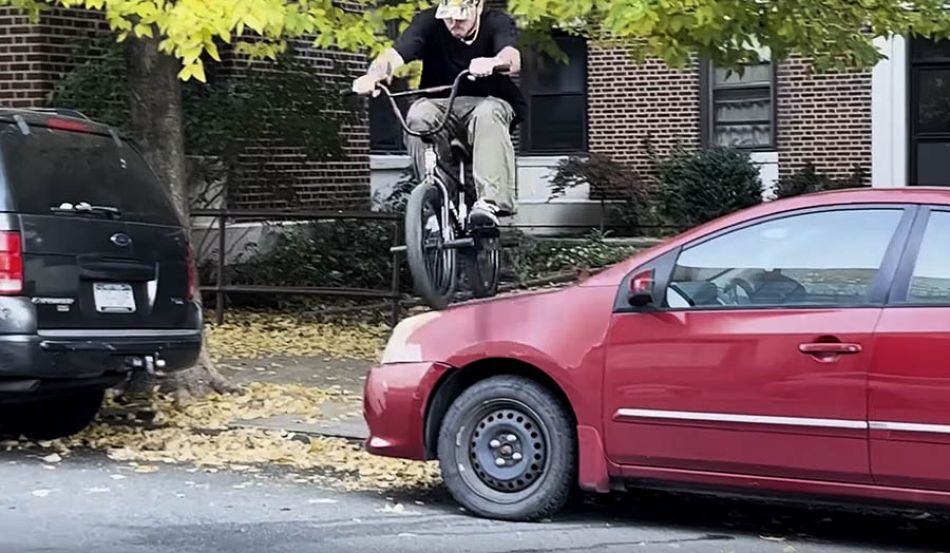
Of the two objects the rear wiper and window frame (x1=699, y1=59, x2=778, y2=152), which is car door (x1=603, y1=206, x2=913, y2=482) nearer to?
the rear wiper

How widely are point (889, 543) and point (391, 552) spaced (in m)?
2.30

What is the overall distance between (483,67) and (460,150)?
562mm

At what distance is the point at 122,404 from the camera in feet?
32.1

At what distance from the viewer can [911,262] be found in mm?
5910

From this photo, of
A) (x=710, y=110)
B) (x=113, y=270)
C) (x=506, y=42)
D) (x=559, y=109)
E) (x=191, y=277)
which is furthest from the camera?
(x=559, y=109)

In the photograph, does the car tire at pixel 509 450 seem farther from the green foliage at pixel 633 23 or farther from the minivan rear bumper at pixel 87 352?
the green foliage at pixel 633 23

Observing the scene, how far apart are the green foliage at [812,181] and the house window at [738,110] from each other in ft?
2.92

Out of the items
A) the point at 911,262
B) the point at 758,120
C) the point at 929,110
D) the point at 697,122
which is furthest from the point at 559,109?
the point at 911,262

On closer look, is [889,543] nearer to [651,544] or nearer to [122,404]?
[651,544]

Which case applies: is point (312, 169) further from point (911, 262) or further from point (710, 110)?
point (911, 262)

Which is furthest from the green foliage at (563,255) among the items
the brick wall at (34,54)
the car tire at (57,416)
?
the car tire at (57,416)

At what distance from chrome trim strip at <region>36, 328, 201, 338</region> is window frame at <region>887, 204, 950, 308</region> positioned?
4.23m

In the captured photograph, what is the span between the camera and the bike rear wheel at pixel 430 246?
7367 mm

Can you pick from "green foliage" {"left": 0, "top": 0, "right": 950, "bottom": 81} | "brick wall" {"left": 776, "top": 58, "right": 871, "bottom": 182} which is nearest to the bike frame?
"green foliage" {"left": 0, "top": 0, "right": 950, "bottom": 81}
